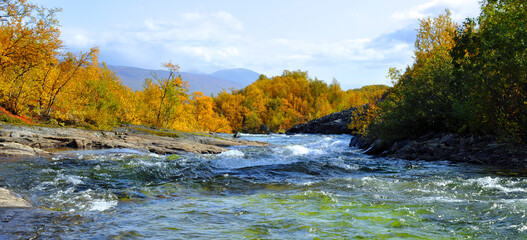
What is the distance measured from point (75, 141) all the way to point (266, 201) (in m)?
17.6

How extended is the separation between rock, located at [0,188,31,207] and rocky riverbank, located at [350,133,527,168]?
60.4 feet

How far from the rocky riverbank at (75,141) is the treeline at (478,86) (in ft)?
46.9

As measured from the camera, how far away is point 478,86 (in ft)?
55.5

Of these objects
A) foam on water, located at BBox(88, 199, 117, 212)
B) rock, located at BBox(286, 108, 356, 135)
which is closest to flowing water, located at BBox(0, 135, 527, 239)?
foam on water, located at BBox(88, 199, 117, 212)

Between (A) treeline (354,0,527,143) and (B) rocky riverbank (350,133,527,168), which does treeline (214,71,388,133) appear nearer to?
(A) treeline (354,0,527,143)

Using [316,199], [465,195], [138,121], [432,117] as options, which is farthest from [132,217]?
[138,121]

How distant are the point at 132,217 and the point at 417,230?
557cm

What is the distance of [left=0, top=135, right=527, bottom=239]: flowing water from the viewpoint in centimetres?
616

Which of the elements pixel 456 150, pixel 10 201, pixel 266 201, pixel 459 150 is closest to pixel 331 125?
pixel 456 150

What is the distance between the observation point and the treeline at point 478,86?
15.1m

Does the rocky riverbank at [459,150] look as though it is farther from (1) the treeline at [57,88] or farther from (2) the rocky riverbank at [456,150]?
(1) the treeline at [57,88]

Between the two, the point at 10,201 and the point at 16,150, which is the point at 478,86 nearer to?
the point at 10,201

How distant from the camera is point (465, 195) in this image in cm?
958

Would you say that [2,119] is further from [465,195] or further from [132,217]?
[465,195]
